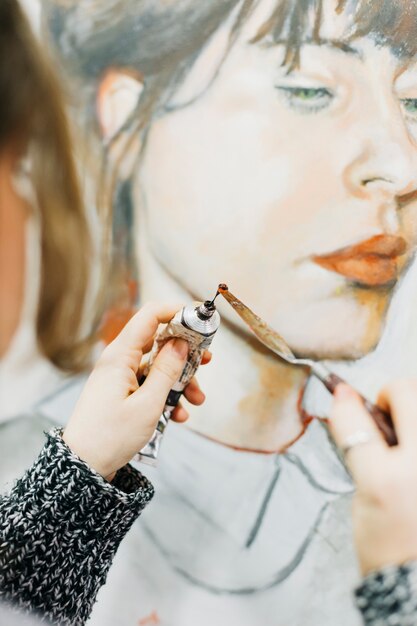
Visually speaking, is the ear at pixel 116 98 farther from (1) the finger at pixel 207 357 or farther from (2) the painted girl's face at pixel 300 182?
(1) the finger at pixel 207 357

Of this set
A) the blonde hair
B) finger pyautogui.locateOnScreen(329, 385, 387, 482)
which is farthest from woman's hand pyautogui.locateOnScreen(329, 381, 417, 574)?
the blonde hair

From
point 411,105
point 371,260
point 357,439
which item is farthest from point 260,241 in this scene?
A: point 357,439

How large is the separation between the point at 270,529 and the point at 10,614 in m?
0.37

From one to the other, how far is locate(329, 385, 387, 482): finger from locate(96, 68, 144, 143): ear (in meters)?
Result: 0.65

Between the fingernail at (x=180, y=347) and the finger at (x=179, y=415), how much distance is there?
0.14 meters

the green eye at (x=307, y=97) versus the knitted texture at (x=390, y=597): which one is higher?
the green eye at (x=307, y=97)

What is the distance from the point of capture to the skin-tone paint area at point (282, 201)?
859 mm

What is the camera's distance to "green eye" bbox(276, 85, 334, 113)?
89cm

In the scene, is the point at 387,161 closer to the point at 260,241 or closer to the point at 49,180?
the point at 260,241

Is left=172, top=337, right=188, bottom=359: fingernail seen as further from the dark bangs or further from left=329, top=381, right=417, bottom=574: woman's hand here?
the dark bangs

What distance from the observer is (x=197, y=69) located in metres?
1.01

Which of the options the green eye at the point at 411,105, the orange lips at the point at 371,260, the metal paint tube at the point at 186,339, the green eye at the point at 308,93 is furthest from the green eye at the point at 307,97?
the metal paint tube at the point at 186,339

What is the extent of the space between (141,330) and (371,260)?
0.34 m

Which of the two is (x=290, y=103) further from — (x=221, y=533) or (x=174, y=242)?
(x=221, y=533)
